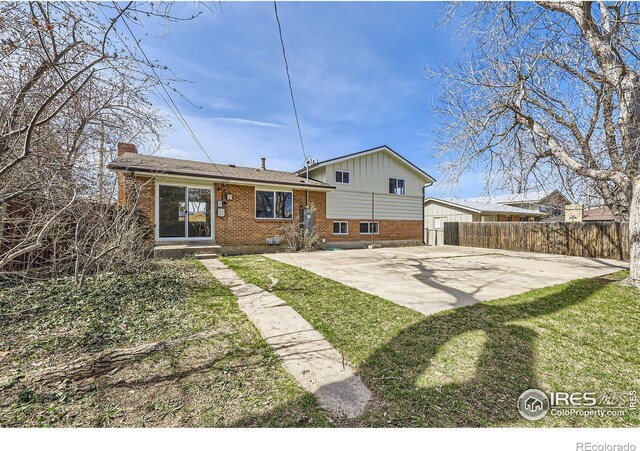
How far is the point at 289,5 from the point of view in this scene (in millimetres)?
4820

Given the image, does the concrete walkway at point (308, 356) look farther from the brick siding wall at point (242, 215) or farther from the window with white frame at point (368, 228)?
the window with white frame at point (368, 228)

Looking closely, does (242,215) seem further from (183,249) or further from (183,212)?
(183,249)

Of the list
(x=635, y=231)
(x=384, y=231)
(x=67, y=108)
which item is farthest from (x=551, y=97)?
(x=67, y=108)

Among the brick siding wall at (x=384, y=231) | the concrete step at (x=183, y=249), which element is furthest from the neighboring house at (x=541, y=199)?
the concrete step at (x=183, y=249)

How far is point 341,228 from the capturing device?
13.7m

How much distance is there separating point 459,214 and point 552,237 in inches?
339

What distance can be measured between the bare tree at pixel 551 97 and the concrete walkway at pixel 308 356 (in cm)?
639

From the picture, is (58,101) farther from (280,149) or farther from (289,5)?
(280,149)

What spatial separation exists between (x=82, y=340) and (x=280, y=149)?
11.6 meters

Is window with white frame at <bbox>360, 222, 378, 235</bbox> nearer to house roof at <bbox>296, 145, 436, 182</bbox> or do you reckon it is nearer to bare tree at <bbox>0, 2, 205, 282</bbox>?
house roof at <bbox>296, 145, 436, 182</bbox>

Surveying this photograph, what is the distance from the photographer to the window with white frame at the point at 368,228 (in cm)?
1441

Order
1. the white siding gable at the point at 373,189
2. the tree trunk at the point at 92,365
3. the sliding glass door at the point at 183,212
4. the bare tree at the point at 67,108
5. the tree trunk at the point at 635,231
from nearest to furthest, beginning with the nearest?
the tree trunk at the point at 92,365, the bare tree at the point at 67,108, the tree trunk at the point at 635,231, the sliding glass door at the point at 183,212, the white siding gable at the point at 373,189

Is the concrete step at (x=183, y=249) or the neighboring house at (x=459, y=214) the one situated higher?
the neighboring house at (x=459, y=214)

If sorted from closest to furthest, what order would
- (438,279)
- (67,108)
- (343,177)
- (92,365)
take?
(92,365) → (67,108) → (438,279) → (343,177)
